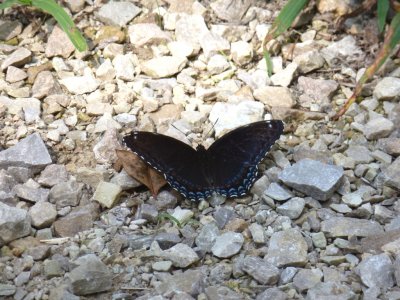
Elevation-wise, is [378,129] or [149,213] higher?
[149,213]

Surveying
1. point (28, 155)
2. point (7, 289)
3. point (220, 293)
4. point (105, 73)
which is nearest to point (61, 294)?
point (7, 289)

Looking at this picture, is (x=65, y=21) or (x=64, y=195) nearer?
(x=64, y=195)

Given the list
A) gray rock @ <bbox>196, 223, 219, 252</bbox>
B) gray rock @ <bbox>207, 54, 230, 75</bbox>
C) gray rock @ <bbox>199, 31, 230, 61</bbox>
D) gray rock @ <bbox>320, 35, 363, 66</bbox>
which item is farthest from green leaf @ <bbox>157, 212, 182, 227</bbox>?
gray rock @ <bbox>320, 35, 363, 66</bbox>

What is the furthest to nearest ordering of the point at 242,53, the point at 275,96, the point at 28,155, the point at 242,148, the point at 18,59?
the point at 242,53 → the point at 18,59 → the point at 275,96 → the point at 242,148 → the point at 28,155

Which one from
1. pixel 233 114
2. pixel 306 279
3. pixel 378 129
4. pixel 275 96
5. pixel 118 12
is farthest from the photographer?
pixel 118 12

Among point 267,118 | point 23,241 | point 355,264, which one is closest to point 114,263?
point 23,241

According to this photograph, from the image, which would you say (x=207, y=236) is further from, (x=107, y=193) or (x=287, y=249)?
(x=107, y=193)

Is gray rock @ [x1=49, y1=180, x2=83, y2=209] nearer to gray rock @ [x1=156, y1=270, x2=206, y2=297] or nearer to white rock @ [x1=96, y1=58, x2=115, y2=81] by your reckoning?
gray rock @ [x1=156, y1=270, x2=206, y2=297]
